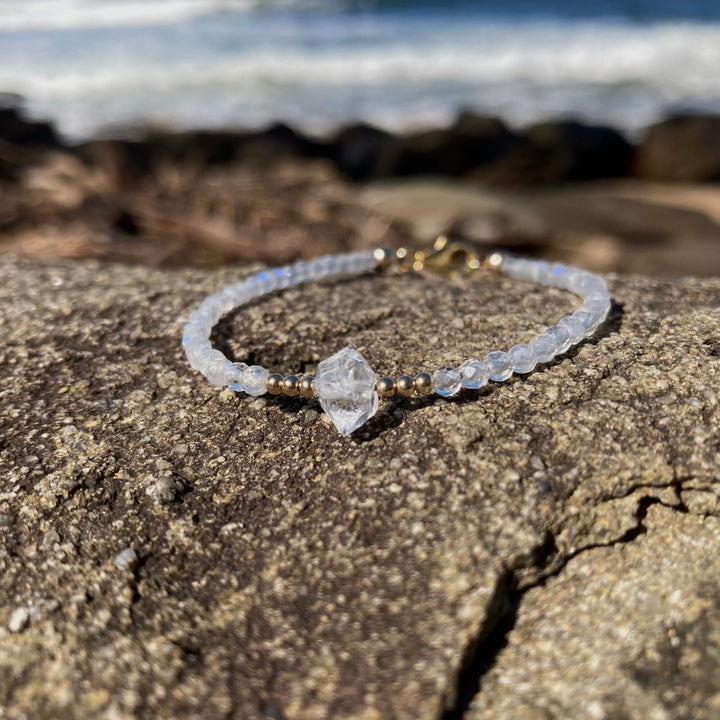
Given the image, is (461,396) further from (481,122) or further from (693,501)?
(481,122)

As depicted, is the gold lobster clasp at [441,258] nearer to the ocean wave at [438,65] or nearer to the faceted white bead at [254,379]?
the faceted white bead at [254,379]

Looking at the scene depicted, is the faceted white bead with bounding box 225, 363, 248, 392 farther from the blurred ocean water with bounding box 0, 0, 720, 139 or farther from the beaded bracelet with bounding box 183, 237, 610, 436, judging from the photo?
the blurred ocean water with bounding box 0, 0, 720, 139

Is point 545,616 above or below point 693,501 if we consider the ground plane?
below

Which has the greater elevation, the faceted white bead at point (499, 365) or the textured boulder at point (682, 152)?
the faceted white bead at point (499, 365)

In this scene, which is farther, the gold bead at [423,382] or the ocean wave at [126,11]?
the ocean wave at [126,11]

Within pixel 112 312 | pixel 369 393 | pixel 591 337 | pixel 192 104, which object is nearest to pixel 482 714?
pixel 369 393

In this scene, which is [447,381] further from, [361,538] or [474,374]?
[361,538]

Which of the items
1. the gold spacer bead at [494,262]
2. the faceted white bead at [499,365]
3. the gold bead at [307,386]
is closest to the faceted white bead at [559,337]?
the faceted white bead at [499,365]
